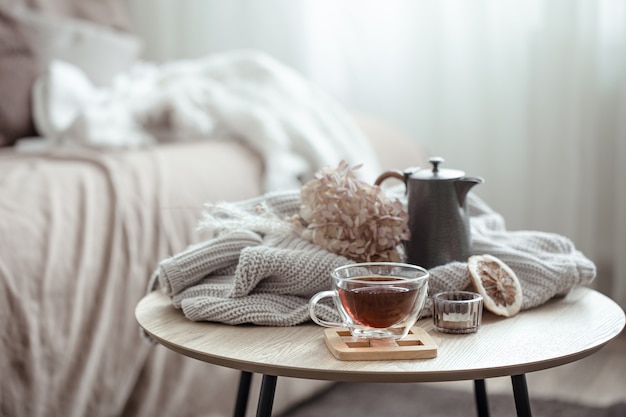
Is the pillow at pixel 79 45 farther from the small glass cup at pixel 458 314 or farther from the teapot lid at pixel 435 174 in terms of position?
the small glass cup at pixel 458 314

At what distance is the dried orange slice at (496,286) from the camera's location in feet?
3.21

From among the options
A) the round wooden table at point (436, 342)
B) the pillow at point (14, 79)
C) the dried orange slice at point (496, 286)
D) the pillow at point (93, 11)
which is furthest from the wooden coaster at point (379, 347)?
the pillow at point (93, 11)

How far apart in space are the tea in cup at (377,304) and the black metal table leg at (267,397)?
0.10 meters

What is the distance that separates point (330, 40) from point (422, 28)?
0.31 metres

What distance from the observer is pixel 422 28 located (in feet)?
8.36

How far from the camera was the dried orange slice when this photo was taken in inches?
38.6

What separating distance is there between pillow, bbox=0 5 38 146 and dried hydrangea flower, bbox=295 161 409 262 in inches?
46.8

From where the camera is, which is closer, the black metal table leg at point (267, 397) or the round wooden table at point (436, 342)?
the round wooden table at point (436, 342)

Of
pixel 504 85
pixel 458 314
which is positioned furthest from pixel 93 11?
pixel 458 314

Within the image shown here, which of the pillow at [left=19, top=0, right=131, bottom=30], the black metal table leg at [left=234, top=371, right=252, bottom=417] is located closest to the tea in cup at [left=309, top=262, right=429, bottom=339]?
the black metal table leg at [left=234, top=371, right=252, bottom=417]

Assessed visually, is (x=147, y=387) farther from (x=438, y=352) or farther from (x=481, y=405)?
(x=438, y=352)

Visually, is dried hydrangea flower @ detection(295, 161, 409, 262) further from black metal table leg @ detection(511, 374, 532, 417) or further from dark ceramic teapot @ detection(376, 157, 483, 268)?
black metal table leg @ detection(511, 374, 532, 417)

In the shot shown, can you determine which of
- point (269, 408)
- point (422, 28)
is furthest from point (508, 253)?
point (422, 28)

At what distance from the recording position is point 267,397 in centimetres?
95
